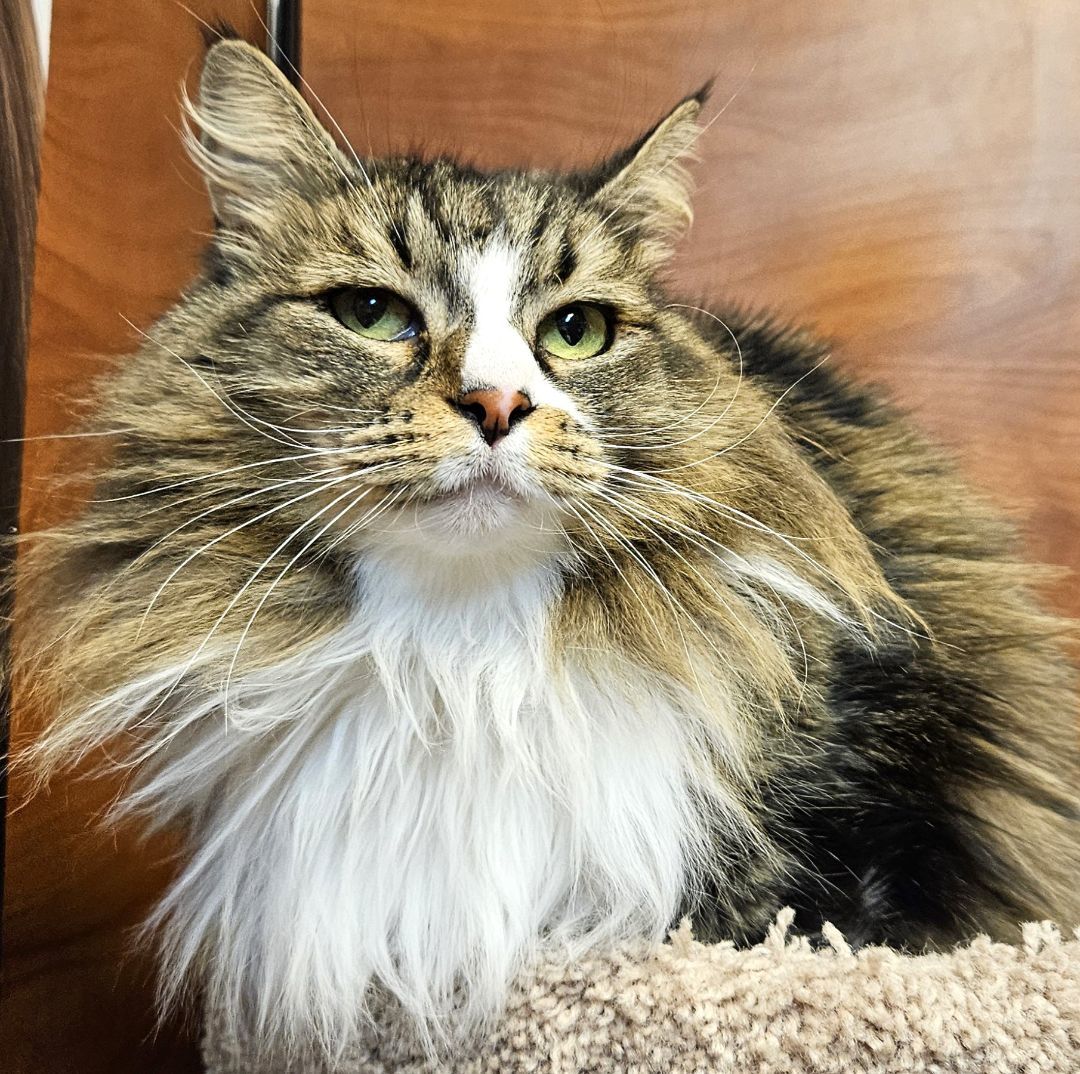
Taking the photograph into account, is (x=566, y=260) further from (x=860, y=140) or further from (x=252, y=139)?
(x=860, y=140)

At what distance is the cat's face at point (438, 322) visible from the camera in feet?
2.31

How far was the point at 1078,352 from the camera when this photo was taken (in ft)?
4.58

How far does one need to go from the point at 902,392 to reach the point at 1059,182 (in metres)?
0.40

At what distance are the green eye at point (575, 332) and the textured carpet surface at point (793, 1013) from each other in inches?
21.9

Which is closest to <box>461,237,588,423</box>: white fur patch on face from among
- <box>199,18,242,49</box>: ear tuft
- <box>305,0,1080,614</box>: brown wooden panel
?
<box>199,18,242,49</box>: ear tuft

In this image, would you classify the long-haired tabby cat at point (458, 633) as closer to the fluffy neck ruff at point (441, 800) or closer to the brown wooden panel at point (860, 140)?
the fluffy neck ruff at point (441, 800)

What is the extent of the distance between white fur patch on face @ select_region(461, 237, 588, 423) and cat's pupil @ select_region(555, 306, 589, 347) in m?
0.07

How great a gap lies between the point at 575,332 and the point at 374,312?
206 millimetres

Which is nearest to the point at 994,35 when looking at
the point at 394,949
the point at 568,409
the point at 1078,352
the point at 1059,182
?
the point at 1059,182

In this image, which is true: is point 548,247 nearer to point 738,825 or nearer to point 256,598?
point 256,598

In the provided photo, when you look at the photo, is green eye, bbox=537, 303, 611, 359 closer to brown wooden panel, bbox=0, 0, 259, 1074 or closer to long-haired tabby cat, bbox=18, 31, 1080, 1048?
long-haired tabby cat, bbox=18, 31, 1080, 1048

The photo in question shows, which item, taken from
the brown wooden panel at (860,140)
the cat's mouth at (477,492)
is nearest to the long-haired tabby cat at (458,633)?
the cat's mouth at (477,492)

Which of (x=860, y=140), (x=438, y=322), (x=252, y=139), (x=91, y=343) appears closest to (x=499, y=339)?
(x=438, y=322)

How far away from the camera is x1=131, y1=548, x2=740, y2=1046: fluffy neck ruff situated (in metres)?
A: 0.76
